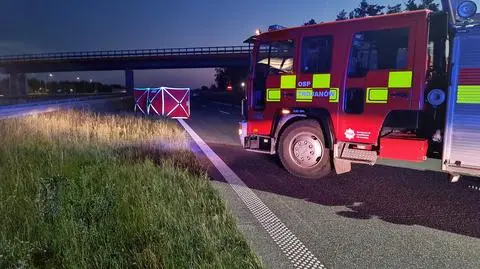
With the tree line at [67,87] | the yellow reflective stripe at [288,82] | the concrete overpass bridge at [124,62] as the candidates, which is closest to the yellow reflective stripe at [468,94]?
the yellow reflective stripe at [288,82]

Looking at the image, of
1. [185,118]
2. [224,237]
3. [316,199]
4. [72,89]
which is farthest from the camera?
[72,89]

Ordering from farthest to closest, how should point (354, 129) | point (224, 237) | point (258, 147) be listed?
point (258, 147) < point (354, 129) < point (224, 237)

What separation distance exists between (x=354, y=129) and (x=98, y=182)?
12.5 feet

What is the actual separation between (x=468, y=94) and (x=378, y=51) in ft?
4.82

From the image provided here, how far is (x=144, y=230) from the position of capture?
4133 mm

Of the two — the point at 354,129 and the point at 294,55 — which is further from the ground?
the point at 294,55

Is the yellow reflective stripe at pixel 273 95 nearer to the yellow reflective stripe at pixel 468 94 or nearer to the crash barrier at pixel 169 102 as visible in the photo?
the yellow reflective stripe at pixel 468 94

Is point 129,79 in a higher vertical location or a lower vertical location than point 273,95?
higher

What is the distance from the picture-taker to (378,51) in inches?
245

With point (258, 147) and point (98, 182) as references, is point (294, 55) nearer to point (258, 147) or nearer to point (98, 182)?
point (258, 147)

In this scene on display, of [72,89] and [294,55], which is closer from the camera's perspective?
[294,55]

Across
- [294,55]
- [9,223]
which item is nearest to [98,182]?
[9,223]

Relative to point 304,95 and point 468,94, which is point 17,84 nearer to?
point 304,95

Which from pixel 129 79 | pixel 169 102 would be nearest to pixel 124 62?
pixel 129 79
